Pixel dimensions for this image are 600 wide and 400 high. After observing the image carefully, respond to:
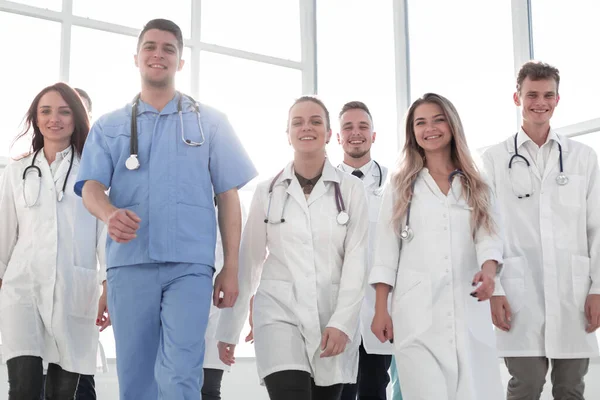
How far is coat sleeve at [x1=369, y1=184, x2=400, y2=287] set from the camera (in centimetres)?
254

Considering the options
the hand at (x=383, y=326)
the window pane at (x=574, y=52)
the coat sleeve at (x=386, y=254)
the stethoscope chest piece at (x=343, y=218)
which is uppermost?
the window pane at (x=574, y=52)

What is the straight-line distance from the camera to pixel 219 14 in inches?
219

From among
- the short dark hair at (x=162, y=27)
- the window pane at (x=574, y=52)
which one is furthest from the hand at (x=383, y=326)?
the window pane at (x=574, y=52)

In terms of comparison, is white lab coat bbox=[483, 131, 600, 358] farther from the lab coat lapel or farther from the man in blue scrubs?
the man in blue scrubs

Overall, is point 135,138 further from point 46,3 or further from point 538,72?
point 46,3

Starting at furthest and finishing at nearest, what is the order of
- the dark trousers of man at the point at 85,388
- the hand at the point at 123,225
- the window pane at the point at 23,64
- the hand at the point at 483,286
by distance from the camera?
the window pane at the point at 23,64 < the dark trousers of man at the point at 85,388 < the hand at the point at 483,286 < the hand at the point at 123,225

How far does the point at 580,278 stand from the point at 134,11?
12.2ft

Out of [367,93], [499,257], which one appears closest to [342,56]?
[367,93]

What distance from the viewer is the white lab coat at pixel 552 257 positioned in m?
2.78

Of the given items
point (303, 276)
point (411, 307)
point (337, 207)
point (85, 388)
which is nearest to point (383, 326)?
point (411, 307)

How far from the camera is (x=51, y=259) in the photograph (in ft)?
9.29

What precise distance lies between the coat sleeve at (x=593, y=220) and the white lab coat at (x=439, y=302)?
1.82 ft

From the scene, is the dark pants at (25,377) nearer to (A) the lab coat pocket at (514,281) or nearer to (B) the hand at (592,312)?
(A) the lab coat pocket at (514,281)

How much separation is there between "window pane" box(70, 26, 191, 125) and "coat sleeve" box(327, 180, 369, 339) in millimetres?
2398
